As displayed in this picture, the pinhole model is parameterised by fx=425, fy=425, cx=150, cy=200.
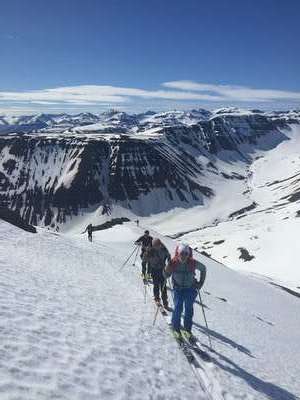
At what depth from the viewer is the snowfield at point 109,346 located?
30.5 ft

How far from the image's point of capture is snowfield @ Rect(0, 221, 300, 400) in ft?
30.5

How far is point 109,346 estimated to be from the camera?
12.0m

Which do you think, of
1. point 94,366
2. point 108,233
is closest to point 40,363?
point 94,366

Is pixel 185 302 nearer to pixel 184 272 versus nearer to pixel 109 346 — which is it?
pixel 184 272

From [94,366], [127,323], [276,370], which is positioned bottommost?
[276,370]

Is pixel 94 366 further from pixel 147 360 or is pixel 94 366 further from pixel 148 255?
pixel 148 255

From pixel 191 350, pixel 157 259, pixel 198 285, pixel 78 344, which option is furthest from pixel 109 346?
pixel 157 259

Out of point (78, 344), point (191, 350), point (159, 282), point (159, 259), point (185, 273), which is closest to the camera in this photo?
point (78, 344)

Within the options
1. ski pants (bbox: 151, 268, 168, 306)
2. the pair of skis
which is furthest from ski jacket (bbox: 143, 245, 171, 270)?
the pair of skis

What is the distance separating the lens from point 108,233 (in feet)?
213

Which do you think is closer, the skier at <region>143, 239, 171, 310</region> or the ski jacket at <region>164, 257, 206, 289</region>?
the ski jacket at <region>164, 257, 206, 289</region>

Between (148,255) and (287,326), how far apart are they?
16.6 m

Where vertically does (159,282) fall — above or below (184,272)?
below

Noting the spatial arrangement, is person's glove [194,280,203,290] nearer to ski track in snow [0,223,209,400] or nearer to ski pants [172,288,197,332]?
ski pants [172,288,197,332]
